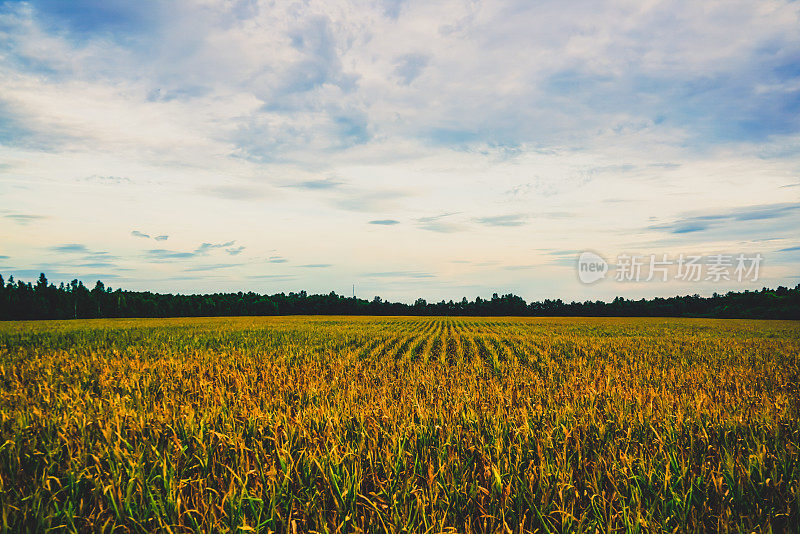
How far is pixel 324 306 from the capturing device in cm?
12781

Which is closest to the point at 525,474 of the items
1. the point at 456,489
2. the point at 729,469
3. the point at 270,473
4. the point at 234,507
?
the point at 456,489

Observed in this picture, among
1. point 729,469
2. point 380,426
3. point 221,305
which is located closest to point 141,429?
point 380,426

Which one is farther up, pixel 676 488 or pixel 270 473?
pixel 270 473

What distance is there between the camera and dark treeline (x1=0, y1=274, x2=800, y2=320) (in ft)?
303

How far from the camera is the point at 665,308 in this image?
118 m

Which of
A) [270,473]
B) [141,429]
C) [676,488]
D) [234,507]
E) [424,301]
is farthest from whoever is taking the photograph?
[424,301]

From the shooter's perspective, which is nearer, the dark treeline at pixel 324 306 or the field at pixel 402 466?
the field at pixel 402 466

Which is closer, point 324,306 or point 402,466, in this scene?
point 402,466

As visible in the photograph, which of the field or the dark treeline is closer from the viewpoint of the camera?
the field

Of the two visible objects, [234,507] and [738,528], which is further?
[234,507]

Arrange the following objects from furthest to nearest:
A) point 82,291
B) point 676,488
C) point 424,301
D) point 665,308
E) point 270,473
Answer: point 424,301
point 665,308
point 82,291
point 676,488
point 270,473

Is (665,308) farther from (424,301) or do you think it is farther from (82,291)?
(82,291)

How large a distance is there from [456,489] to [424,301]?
142m

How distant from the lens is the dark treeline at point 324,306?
92.4 m
